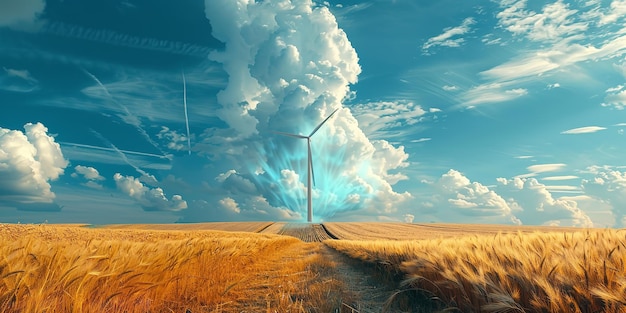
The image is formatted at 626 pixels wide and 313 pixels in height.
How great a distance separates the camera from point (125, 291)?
4227 millimetres

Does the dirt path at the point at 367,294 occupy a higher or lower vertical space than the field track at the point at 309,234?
lower

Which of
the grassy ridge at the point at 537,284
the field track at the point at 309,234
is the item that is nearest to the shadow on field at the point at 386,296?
the grassy ridge at the point at 537,284

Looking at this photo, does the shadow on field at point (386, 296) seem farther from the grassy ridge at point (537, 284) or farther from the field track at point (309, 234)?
the field track at point (309, 234)

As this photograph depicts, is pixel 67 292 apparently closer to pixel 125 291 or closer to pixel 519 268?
pixel 125 291

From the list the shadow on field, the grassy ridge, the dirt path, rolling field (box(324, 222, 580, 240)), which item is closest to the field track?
rolling field (box(324, 222, 580, 240))

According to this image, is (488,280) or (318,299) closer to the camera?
(488,280)

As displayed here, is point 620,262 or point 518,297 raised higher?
point 620,262

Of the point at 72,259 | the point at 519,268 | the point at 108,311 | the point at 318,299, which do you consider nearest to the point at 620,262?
the point at 519,268

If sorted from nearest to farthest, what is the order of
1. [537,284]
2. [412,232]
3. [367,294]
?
[537,284] → [367,294] → [412,232]

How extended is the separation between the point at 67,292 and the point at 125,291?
993mm

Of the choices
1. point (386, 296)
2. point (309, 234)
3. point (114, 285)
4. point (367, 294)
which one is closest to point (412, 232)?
point (309, 234)

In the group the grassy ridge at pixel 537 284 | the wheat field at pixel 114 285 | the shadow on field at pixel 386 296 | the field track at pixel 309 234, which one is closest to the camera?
the grassy ridge at pixel 537 284

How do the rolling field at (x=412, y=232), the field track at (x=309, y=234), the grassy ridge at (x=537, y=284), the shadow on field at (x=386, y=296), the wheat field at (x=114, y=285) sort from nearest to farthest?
the grassy ridge at (x=537, y=284) → the wheat field at (x=114, y=285) → the shadow on field at (x=386, y=296) → the rolling field at (x=412, y=232) → the field track at (x=309, y=234)

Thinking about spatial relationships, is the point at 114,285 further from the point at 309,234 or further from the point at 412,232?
the point at 309,234
